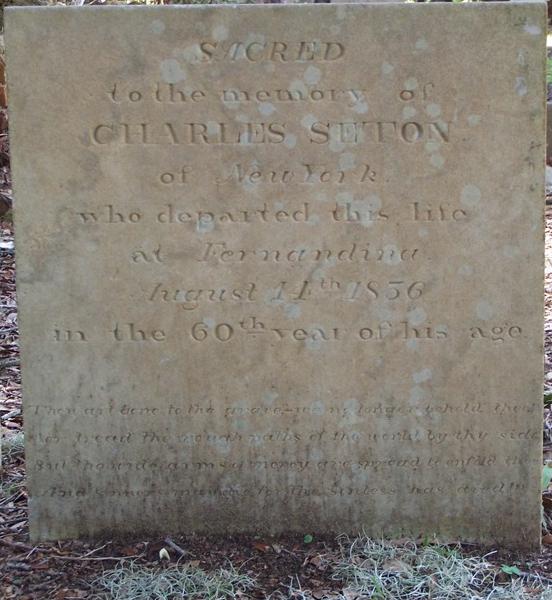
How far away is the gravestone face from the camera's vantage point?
302 centimetres

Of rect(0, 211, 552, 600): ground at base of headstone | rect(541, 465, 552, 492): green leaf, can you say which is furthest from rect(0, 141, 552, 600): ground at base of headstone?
rect(541, 465, 552, 492): green leaf

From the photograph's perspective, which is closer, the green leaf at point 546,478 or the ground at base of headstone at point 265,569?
the ground at base of headstone at point 265,569

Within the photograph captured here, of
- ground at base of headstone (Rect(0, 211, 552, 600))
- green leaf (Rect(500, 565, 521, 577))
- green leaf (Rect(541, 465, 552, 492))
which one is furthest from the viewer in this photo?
green leaf (Rect(541, 465, 552, 492))

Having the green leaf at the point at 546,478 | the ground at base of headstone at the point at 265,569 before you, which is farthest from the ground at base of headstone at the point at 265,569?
the green leaf at the point at 546,478

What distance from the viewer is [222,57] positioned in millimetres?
3035

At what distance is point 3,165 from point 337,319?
6.12 m

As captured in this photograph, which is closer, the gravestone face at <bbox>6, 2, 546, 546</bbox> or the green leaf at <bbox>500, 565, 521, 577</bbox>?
the gravestone face at <bbox>6, 2, 546, 546</bbox>

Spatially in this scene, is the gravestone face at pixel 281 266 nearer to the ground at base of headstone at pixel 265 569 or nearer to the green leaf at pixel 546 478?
the ground at base of headstone at pixel 265 569

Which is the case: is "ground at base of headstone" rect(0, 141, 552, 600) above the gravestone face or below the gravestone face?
below

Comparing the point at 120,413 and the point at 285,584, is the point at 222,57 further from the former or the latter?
the point at 285,584

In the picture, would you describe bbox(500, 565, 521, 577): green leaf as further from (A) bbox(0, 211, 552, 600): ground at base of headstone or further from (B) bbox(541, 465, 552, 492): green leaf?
(B) bbox(541, 465, 552, 492): green leaf

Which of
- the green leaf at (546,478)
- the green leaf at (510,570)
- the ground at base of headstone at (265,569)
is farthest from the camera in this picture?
the green leaf at (546,478)

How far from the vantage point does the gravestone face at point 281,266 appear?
119 inches

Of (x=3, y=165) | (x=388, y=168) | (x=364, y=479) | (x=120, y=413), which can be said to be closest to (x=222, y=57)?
(x=388, y=168)
